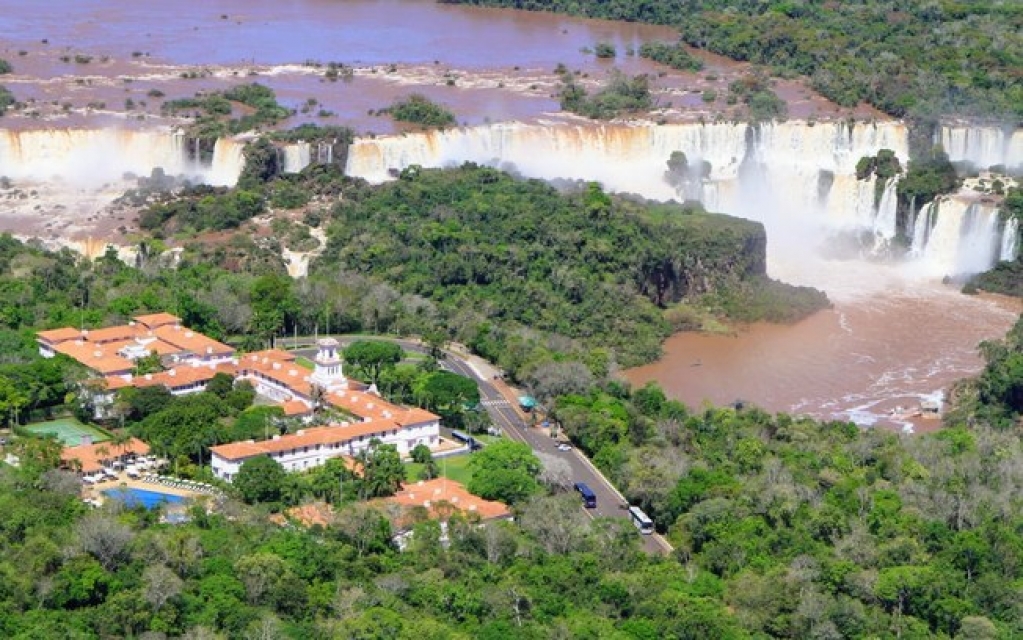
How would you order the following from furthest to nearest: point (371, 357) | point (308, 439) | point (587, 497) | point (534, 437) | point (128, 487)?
1. point (371, 357)
2. point (534, 437)
3. point (308, 439)
4. point (587, 497)
5. point (128, 487)

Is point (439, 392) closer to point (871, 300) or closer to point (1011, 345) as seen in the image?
point (1011, 345)

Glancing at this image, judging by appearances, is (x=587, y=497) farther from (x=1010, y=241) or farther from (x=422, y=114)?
(x=422, y=114)

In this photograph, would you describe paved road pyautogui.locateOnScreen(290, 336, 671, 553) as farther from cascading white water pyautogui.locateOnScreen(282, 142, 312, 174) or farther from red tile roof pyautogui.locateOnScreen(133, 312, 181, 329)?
cascading white water pyautogui.locateOnScreen(282, 142, 312, 174)

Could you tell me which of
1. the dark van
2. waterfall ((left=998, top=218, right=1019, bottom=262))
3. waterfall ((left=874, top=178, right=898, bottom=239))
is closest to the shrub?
waterfall ((left=874, top=178, right=898, bottom=239))

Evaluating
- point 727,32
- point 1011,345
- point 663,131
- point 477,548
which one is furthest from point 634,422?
point 727,32

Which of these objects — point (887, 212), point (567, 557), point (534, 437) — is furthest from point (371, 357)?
point (887, 212)

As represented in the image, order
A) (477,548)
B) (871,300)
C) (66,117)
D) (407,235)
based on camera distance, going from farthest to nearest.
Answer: (66,117)
(871,300)
(407,235)
(477,548)
